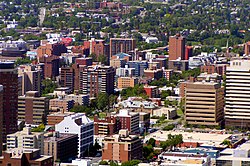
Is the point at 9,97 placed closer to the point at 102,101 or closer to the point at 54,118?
the point at 54,118

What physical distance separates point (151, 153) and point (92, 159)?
6.55 feet

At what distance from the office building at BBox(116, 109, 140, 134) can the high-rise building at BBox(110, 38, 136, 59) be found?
21.4 metres

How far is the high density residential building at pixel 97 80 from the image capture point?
4709 cm

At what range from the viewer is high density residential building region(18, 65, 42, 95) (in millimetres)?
45875

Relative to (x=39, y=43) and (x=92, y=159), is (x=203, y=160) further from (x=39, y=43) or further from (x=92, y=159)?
(x=39, y=43)

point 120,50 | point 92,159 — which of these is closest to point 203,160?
point 92,159

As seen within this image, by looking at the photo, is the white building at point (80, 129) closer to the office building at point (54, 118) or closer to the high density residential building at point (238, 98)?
the office building at point (54, 118)

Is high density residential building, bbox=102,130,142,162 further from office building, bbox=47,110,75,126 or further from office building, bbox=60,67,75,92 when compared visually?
office building, bbox=60,67,75,92

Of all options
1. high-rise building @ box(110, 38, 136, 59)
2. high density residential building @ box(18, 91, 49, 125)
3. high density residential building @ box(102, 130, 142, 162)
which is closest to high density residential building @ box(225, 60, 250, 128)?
high density residential building @ box(18, 91, 49, 125)

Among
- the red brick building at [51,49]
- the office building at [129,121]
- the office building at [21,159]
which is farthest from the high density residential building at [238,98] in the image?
the red brick building at [51,49]

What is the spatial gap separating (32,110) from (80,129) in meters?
6.22

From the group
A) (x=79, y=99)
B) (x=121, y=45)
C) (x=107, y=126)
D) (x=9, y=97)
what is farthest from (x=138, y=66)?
(x=9, y=97)

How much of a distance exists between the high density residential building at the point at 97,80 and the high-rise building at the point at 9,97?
36.7 feet

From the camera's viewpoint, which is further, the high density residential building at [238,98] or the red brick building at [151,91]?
the red brick building at [151,91]
